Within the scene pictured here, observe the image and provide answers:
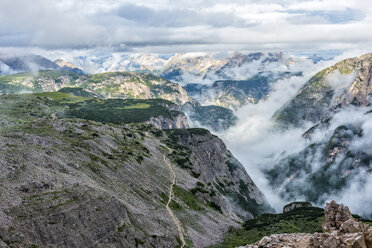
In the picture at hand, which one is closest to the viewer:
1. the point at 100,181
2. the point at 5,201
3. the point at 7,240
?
the point at 7,240

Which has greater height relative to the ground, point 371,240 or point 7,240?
point 371,240

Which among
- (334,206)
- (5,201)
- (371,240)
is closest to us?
(371,240)

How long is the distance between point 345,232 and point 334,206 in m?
18.7

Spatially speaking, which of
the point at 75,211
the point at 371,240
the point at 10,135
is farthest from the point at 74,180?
the point at 371,240

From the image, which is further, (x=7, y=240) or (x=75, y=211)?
(x=75, y=211)

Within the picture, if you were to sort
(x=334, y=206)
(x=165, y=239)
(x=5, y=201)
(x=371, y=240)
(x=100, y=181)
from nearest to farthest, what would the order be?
(x=371, y=240) → (x=334, y=206) → (x=5, y=201) → (x=165, y=239) → (x=100, y=181)

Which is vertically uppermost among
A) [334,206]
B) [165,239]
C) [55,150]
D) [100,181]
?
[334,206]

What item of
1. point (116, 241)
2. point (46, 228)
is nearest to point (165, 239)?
point (116, 241)

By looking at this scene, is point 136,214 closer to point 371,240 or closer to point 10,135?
point 10,135

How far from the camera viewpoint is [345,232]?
54.6 metres

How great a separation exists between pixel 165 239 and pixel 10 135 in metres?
109

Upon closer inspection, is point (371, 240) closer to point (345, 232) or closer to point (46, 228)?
point (345, 232)

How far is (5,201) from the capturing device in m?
116

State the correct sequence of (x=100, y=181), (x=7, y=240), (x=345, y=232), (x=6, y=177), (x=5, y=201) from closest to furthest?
(x=345, y=232), (x=7, y=240), (x=5, y=201), (x=6, y=177), (x=100, y=181)
